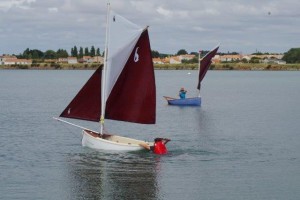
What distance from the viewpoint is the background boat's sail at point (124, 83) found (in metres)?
38.6

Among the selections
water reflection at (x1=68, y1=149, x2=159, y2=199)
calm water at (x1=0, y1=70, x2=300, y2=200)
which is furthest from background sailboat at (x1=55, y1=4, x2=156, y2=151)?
calm water at (x1=0, y1=70, x2=300, y2=200)

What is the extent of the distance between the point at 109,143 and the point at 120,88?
3535 mm

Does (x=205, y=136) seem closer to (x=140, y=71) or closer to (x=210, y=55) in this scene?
(x=140, y=71)

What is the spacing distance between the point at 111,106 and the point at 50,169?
624 centimetres

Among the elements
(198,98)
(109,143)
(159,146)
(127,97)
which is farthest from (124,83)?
(198,98)

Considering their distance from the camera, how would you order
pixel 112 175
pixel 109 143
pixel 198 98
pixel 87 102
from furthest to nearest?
pixel 198 98 → pixel 87 102 → pixel 109 143 → pixel 112 175

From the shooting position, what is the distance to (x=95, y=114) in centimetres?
4056

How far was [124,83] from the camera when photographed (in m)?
40.0

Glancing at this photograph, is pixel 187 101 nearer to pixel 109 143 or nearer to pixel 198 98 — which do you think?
pixel 198 98

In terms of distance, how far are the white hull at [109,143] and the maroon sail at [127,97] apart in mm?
1228

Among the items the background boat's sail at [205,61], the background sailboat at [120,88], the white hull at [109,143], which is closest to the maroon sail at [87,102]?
the background sailboat at [120,88]

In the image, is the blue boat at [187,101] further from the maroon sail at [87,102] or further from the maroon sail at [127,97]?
the maroon sail at [87,102]

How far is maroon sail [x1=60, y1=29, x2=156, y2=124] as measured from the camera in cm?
3934

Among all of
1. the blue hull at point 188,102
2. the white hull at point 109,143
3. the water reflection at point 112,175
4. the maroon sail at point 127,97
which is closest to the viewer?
the water reflection at point 112,175
